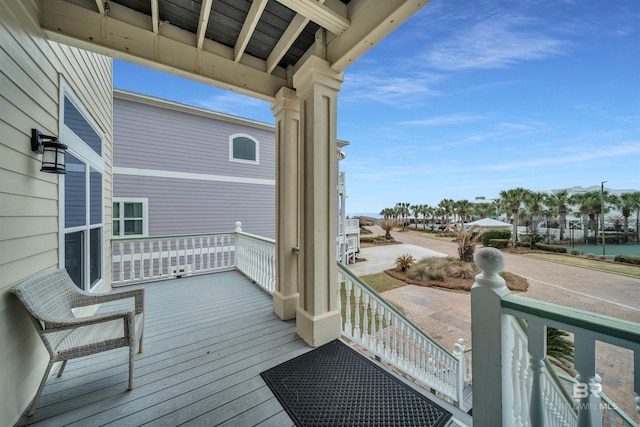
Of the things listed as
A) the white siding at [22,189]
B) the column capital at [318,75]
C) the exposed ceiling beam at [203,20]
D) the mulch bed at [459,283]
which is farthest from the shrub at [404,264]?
the white siding at [22,189]

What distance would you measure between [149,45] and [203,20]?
0.62 m

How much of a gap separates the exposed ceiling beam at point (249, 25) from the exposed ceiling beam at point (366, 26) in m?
0.72

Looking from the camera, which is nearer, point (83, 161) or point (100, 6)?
point (100, 6)

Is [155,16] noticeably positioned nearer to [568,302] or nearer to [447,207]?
[568,302]

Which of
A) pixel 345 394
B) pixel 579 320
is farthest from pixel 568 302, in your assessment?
Answer: pixel 579 320

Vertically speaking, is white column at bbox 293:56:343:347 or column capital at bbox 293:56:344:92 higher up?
column capital at bbox 293:56:344:92

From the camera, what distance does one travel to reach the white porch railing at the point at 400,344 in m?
2.60

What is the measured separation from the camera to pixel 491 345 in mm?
989

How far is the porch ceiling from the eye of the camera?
75.4 inches

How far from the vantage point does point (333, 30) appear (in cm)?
213

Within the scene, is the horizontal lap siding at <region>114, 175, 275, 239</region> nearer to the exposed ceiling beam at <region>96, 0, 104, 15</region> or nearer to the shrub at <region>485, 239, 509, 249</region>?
the exposed ceiling beam at <region>96, 0, 104, 15</region>

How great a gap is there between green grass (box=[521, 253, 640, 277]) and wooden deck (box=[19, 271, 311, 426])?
17.4m

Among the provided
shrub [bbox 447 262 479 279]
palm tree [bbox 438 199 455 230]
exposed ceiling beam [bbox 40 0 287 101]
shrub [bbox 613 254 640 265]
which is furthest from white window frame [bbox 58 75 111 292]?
palm tree [bbox 438 199 455 230]

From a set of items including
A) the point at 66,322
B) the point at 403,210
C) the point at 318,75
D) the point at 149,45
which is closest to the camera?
the point at 66,322
